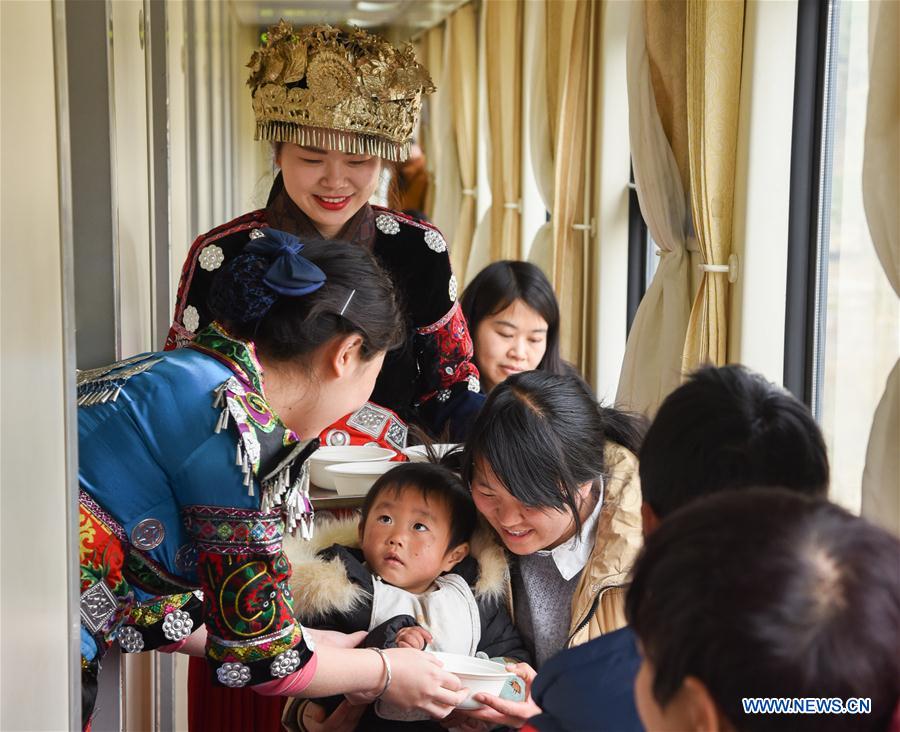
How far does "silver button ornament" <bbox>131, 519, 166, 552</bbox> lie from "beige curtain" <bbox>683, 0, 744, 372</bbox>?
6.14ft

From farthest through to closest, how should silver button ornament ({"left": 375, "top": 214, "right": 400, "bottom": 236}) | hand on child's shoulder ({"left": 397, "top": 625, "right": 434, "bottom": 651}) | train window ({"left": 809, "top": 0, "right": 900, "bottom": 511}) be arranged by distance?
train window ({"left": 809, "top": 0, "right": 900, "bottom": 511})
silver button ornament ({"left": 375, "top": 214, "right": 400, "bottom": 236})
hand on child's shoulder ({"left": 397, "top": 625, "right": 434, "bottom": 651})

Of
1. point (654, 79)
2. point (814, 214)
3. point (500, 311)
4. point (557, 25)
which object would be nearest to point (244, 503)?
point (500, 311)

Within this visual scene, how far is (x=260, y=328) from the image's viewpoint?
5.07 feet

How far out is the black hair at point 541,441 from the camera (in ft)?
6.00

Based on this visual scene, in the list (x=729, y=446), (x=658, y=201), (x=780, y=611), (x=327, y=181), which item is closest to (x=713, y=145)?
(x=658, y=201)

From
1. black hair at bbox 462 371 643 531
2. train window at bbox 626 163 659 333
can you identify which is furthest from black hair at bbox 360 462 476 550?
train window at bbox 626 163 659 333

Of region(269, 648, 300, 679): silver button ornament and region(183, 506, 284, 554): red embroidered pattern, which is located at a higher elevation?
region(183, 506, 284, 554): red embroidered pattern

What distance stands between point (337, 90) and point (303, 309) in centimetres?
111

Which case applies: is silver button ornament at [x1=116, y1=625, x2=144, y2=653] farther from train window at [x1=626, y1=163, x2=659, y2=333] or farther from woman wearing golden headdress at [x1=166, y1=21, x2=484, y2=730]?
train window at [x1=626, y1=163, x2=659, y2=333]

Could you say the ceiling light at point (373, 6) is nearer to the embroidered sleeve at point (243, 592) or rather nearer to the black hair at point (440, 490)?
the black hair at point (440, 490)

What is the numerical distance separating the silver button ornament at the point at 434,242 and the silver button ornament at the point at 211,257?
51cm

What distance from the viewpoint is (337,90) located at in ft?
8.14

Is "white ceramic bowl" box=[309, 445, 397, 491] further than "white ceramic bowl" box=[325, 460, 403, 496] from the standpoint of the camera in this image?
Yes

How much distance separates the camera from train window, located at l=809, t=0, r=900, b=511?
2.83 m
